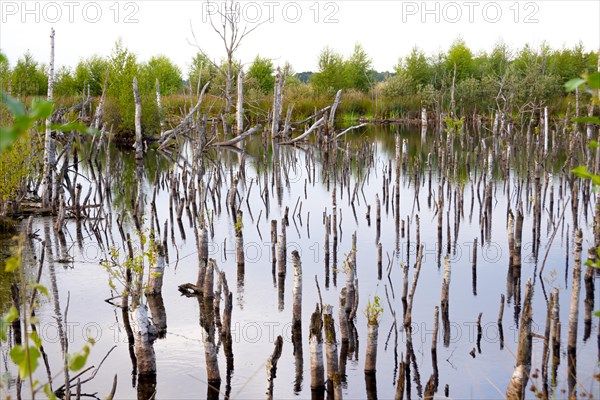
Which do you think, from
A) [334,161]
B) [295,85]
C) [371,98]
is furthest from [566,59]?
[334,161]

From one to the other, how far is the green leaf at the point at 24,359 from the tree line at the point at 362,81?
90.7 ft

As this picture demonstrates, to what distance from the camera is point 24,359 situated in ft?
8.04

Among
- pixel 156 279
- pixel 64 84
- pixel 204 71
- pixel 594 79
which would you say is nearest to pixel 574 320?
pixel 156 279

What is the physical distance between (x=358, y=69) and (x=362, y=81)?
1.45m

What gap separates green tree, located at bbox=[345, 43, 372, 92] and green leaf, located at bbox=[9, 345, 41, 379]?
51551 millimetres

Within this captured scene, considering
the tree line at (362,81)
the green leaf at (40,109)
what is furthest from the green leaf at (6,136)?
the tree line at (362,81)

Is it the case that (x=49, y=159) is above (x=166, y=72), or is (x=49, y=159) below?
below

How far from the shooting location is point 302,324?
7852 mm

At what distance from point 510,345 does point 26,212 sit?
943cm

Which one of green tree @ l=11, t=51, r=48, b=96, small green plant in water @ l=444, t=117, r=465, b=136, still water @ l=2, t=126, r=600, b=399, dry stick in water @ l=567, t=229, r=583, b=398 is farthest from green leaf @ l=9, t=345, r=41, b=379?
green tree @ l=11, t=51, r=48, b=96

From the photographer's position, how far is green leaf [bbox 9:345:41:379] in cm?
239

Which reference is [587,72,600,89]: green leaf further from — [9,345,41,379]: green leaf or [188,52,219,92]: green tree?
[188,52,219,92]: green tree

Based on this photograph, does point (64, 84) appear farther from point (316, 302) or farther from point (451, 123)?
point (316, 302)

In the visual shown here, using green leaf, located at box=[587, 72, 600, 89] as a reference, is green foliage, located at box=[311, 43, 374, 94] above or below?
above
